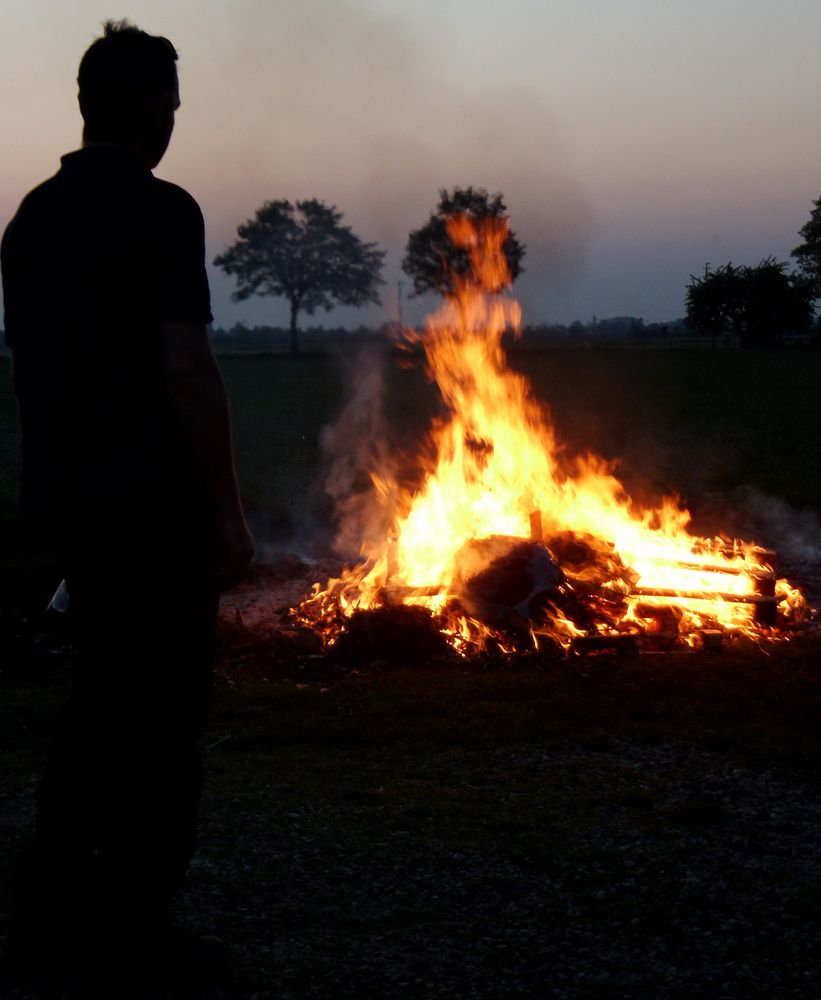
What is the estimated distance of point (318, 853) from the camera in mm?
4023

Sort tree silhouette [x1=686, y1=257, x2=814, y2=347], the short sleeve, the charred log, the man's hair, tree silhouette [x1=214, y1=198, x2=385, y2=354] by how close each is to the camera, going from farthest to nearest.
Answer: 1. tree silhouette [x1=214, y1=198, x2=385, y2=354]
2. tree silhouette [x1=686, y1=257, x2=814, y2=347]
3. the charred log
4. the man's hair
5. the short sleeve

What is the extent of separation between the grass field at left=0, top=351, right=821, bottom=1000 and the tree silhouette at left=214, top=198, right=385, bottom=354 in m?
73.2

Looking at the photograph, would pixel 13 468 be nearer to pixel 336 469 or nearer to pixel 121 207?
pixel 336 469

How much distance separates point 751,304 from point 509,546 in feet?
182

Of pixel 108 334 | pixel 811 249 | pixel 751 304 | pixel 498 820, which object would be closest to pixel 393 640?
pixel 498 820

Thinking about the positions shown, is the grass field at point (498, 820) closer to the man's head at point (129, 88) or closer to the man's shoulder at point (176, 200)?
the man's shoulder at point (176, 200)

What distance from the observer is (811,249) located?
86.1 metres

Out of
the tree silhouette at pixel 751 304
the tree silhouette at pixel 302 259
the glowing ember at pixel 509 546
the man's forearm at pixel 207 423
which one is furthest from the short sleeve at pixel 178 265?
the tree silhouette at pixel 302 259

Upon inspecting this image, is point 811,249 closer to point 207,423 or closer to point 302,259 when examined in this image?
point 302,259

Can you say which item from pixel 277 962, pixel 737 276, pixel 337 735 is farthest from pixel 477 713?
pixel 737 276

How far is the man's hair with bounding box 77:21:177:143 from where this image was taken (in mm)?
2818

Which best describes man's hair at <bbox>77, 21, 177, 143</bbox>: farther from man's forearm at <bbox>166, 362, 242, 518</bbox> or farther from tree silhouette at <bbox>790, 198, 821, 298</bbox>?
tree silhouette at <bbox>790, 198, 821, 298</bbox>

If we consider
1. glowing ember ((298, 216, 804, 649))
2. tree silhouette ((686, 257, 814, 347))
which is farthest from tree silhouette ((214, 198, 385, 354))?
glowing ember ((298, 216, 804, 649))

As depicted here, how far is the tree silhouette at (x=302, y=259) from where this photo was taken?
263ft
